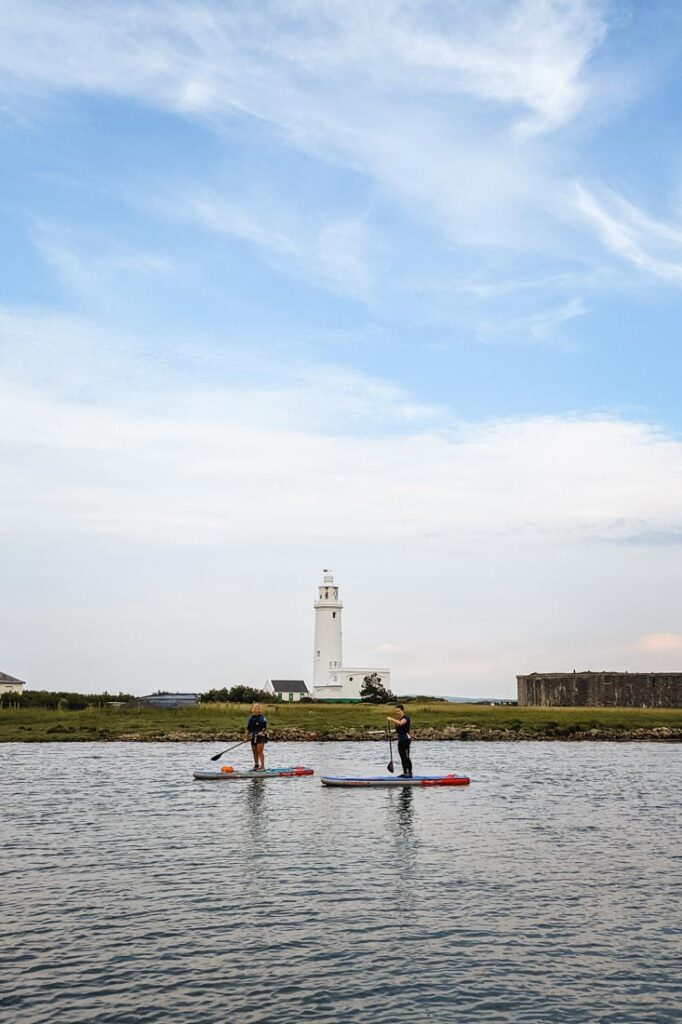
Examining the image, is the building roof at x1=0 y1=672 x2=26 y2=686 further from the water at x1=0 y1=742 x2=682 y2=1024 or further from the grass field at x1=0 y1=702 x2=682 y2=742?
the water at x1=0 y1=742 x2=682 y2=1024

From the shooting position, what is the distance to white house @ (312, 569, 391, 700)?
118794 millimetres

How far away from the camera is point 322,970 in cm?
1484

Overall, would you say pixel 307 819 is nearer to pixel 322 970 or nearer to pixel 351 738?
pixel 322 970

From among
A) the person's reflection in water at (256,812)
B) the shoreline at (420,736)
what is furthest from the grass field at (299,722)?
the person's reflection in water at (256,812)

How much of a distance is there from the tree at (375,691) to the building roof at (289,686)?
23.7m

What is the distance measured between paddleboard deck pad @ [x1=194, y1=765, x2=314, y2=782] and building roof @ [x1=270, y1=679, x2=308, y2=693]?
3998 inches

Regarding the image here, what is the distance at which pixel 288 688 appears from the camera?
14225 cm

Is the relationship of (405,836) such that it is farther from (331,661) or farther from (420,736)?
(331,661)

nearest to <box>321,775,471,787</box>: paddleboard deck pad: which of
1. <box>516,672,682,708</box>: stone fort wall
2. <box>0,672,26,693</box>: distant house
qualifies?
<box>516,672,682,708</box>: stone fort wall

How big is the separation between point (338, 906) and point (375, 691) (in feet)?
326

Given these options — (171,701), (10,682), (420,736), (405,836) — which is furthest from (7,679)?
(405,836)

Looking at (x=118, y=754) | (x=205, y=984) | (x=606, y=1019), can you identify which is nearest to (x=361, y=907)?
(x=205, y=984)

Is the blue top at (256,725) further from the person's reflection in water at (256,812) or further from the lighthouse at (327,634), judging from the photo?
the lighthouse at (327,634)

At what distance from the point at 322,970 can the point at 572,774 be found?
30941 mm
